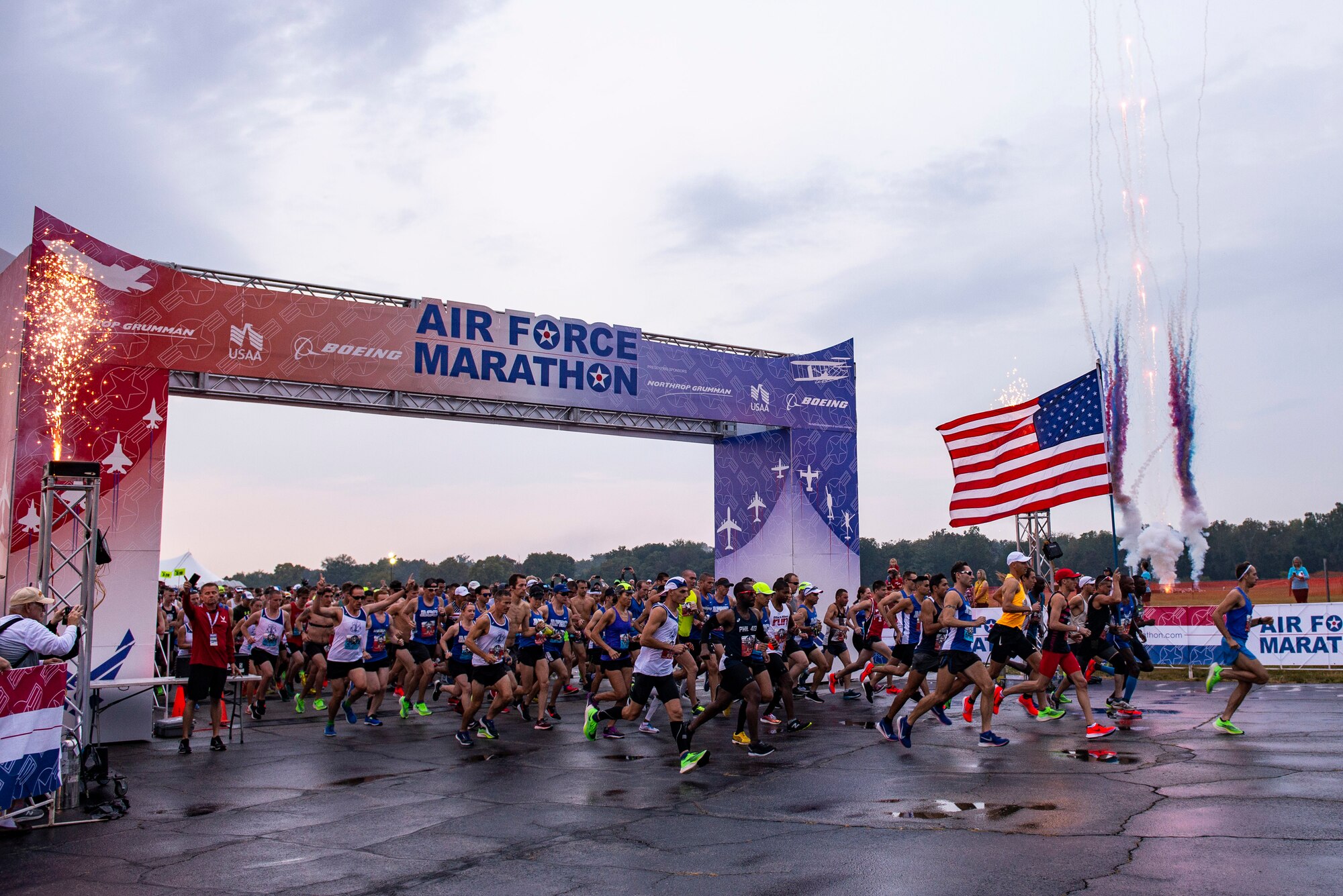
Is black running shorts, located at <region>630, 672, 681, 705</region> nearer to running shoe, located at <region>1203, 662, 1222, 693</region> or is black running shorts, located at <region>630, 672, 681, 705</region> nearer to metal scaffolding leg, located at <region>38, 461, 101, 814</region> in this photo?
metal scaffolding leg, located at <region>38, 461, 101, 814</region>

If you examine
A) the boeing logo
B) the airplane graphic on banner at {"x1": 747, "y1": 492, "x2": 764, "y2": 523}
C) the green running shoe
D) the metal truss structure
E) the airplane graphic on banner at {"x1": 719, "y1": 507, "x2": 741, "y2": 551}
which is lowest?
the green running shoe

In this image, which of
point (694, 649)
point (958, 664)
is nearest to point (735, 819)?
point (958, 664)

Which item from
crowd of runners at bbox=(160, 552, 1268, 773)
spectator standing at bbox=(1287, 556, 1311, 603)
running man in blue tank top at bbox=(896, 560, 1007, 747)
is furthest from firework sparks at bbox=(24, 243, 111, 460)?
spectator standing at bbox=(1287, 556, 1311, 603)

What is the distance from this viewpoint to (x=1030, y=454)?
23359 mm

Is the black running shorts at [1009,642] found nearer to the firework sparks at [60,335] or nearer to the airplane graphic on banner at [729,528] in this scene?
the firework sparks at [60,335]

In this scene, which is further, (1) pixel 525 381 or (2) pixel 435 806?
(1) pixel 525 381

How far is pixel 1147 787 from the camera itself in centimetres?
860

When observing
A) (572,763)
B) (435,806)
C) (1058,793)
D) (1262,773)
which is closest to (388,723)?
(572,763)

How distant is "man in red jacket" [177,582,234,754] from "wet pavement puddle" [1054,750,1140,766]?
986cm

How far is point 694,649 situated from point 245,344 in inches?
390

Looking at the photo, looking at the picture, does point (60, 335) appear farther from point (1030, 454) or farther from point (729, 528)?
point (1030, 454)

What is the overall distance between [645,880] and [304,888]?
205 cm

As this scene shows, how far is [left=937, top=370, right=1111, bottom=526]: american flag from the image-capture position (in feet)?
72.4

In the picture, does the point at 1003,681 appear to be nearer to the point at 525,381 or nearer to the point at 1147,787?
the point at 1147,787
